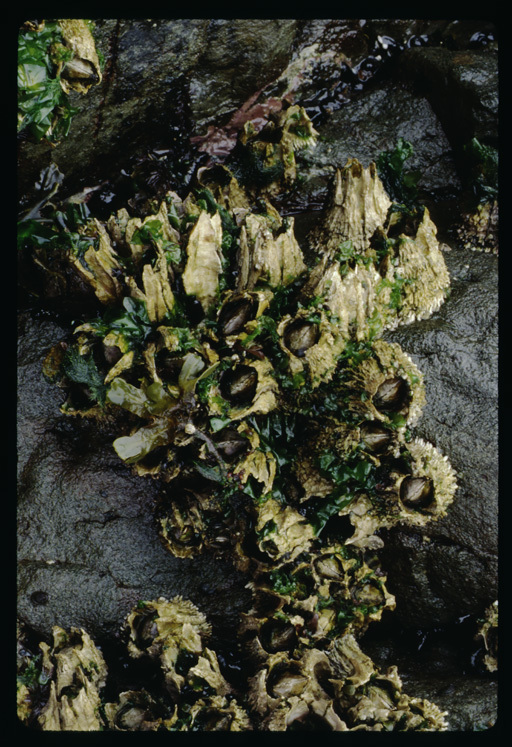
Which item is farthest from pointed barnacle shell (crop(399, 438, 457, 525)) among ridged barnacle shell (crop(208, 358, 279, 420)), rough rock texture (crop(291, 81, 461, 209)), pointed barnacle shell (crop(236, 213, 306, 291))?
rough rock texture (crop(291, 81, 461, 209))

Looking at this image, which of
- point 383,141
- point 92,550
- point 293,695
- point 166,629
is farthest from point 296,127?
point 293,695

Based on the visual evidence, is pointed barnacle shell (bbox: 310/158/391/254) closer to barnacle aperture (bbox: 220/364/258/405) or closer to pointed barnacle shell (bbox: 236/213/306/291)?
pointed barnacle shell (bbox: 236/213/306/291)

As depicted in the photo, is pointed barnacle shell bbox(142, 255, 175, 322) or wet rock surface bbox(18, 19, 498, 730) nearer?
pointed barnacle shell bbox(142, 255, 175, 322)

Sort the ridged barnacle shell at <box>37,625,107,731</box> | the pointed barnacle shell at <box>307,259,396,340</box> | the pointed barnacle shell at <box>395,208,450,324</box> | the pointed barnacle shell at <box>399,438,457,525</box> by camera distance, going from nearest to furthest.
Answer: the ridged barnacle shell at <box>37,625,107,731</box> < the pointed barnacle shell at <box>307,259,396,340</box> < the pointed barnacle shell at <box>399,438,457,525</box> < the pointed barnacle shell at <box>395,208,450,324</box>

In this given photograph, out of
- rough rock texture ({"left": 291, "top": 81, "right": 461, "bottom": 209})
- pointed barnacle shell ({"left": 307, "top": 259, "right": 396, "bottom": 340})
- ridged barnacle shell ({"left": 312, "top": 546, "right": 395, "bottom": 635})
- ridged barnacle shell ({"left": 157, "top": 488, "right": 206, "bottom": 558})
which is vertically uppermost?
rough rock texture ({"left": 291, "top": 81, "right": 461, "bottom": 209})

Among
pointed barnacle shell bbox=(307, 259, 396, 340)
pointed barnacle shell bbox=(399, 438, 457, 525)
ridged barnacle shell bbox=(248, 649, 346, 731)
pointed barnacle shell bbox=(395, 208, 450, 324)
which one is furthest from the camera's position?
pointed barnacle shell bbox=(395, 208, 450, 324)

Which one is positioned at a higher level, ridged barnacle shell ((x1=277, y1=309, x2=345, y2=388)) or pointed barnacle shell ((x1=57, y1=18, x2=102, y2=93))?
pointed barnacle shell ((x1=57, y1=18, x2=102, y2=93))

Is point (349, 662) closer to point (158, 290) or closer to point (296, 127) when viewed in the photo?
point (158, 290)
